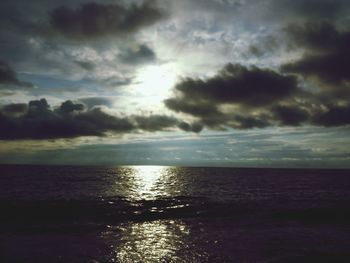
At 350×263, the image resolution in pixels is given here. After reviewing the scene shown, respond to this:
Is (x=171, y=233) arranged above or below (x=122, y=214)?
above

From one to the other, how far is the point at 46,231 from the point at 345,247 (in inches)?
1000

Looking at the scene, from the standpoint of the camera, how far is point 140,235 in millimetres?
23500

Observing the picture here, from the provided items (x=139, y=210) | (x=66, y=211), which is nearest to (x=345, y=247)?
(x=139, y=210)

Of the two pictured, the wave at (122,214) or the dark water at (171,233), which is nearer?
the dark water at (171,233)

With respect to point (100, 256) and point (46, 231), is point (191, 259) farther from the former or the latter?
point (46, 231)

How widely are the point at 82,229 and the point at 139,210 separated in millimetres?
12080

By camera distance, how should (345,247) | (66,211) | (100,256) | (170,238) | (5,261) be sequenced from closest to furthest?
1. (5,261)
2. (100,256)
3. (345,247)
4. (170,238)
5. (66,211)

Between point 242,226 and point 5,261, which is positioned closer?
point 5,261

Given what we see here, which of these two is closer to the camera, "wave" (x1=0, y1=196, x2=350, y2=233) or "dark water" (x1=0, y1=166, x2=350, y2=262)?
"dark water" (x1=0, y1=166, x2=350, y2=262)

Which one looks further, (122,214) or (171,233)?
(122,214)

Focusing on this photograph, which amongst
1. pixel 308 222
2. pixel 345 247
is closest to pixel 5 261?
pixel 345 247

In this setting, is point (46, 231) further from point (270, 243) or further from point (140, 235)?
point (270, 243)

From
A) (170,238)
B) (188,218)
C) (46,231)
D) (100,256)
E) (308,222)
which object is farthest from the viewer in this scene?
(188,218)

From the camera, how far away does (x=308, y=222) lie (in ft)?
98.6
